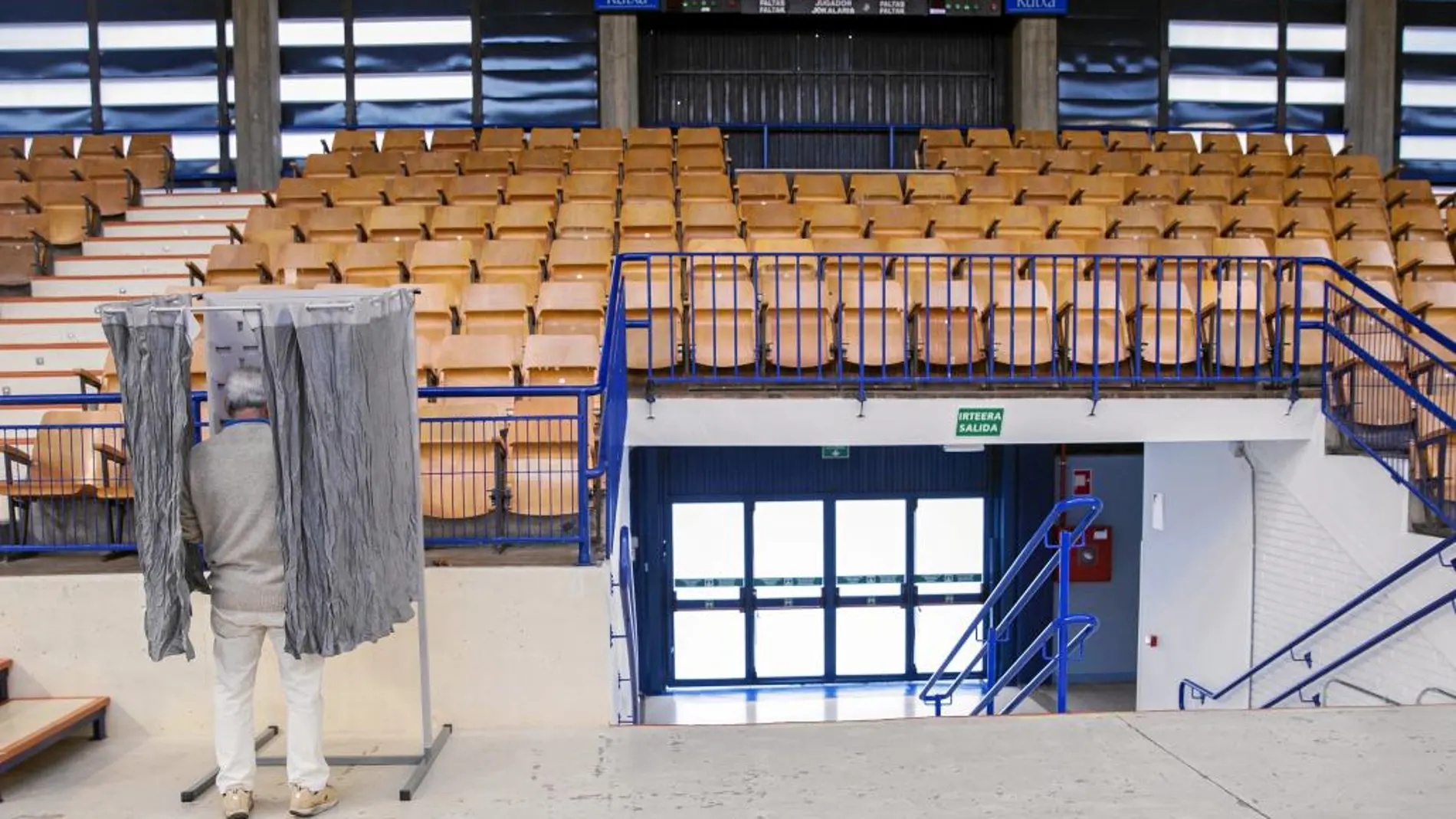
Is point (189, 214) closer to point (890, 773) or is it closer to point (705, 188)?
point (705, 188)

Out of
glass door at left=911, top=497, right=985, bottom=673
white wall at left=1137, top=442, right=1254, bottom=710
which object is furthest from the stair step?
white wall at left=1137, top=442, right=1254, bottom=710

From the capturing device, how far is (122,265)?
924 centimetres

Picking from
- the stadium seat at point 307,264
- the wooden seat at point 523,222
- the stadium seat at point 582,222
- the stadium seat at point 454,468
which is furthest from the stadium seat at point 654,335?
the stadium seat at point 307,264

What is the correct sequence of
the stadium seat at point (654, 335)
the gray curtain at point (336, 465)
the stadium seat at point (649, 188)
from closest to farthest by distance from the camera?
the gray curtain at point (336, 465), the stadium seat at point (654, 335), the stadium seat at point (649, 188)

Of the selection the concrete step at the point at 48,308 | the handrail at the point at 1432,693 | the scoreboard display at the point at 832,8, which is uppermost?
the scoreboard display at the point at 832,8

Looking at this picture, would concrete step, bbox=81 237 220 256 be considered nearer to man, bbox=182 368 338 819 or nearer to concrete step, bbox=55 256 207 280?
concrete step, bbox=55 256 207 280

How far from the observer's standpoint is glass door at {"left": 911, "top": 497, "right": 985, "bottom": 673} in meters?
12.3

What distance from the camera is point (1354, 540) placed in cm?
670

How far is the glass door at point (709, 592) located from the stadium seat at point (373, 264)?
16.6 ft

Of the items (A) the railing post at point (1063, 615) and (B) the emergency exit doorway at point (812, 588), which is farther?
(B) the emergency exit doorway at point (812, 588)

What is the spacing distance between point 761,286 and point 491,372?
2.07 meters

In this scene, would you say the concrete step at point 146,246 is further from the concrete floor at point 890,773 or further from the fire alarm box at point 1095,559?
the fire alarm box at point 1095,559

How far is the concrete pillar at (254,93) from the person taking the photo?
1230 centimetres

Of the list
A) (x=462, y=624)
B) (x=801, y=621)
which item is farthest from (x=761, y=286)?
(x=801, y=621)
